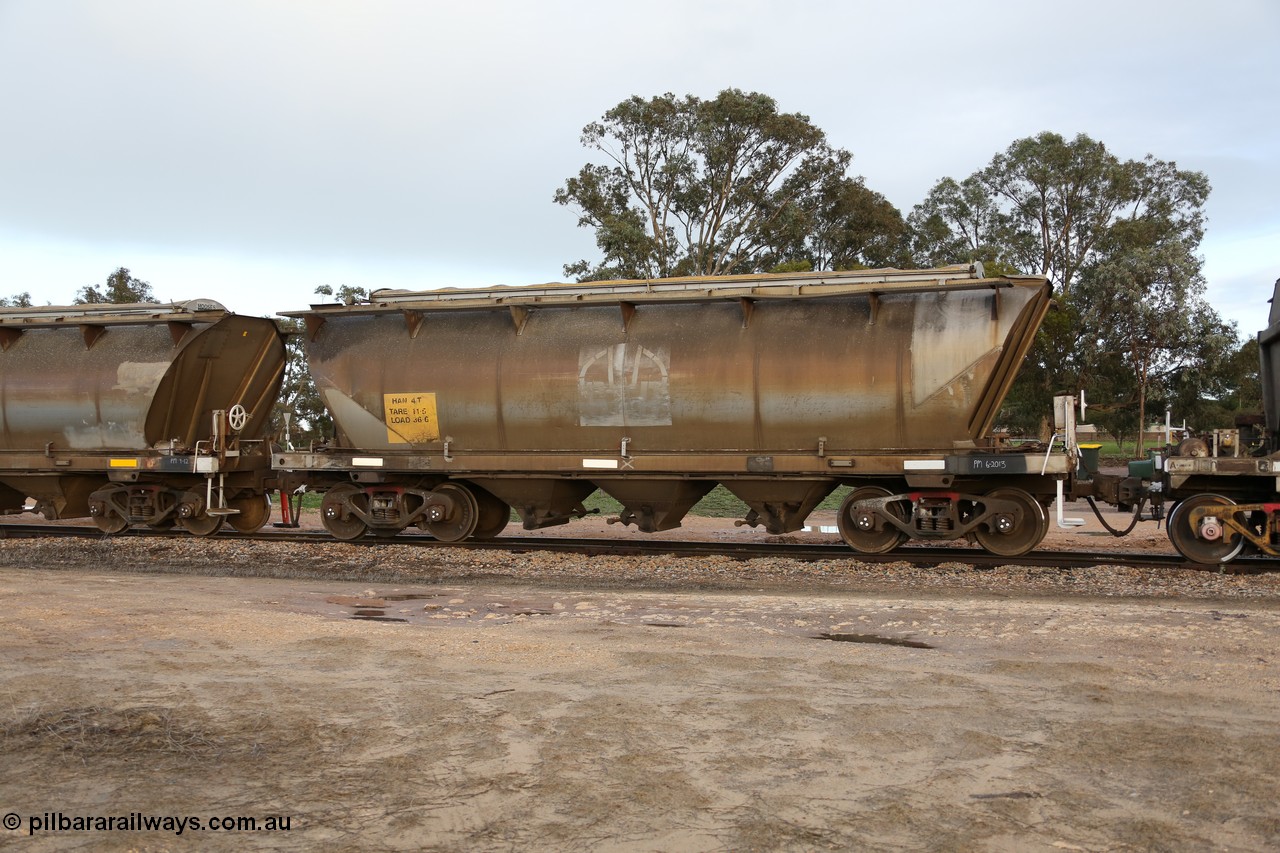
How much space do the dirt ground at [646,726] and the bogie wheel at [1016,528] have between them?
2.49 metres

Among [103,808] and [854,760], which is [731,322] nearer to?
[854,760]

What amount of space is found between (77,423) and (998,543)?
13027 millimetres

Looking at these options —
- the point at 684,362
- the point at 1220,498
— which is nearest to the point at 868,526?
the point at 684,362

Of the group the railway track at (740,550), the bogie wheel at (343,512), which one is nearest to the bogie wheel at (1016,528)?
the railway track at (740,550)

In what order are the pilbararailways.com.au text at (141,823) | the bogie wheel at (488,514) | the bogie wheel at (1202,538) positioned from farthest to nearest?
the bogie wheel at (488,514) < the bogie wheel at (1202,538) < the pilbararailways.com.au text at (141,823)

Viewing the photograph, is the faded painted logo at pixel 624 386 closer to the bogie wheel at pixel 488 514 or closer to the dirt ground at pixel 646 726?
the bogie wheel at pixel 488 514

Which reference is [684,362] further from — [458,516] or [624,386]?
[458,516]

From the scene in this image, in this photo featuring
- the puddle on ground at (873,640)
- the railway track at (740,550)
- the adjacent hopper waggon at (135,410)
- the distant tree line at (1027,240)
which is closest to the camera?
the puddle on ground at (873,640)

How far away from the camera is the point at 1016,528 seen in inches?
464

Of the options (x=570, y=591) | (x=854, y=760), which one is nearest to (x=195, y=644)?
(x=570, y=591)

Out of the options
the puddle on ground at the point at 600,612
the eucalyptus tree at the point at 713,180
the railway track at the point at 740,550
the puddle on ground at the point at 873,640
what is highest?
the eucalyptus tree at the point at 713,180

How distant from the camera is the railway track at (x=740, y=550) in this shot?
11531 millimetres

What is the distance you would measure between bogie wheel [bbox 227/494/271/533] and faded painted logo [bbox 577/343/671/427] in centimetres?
637

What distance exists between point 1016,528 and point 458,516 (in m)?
7.30
